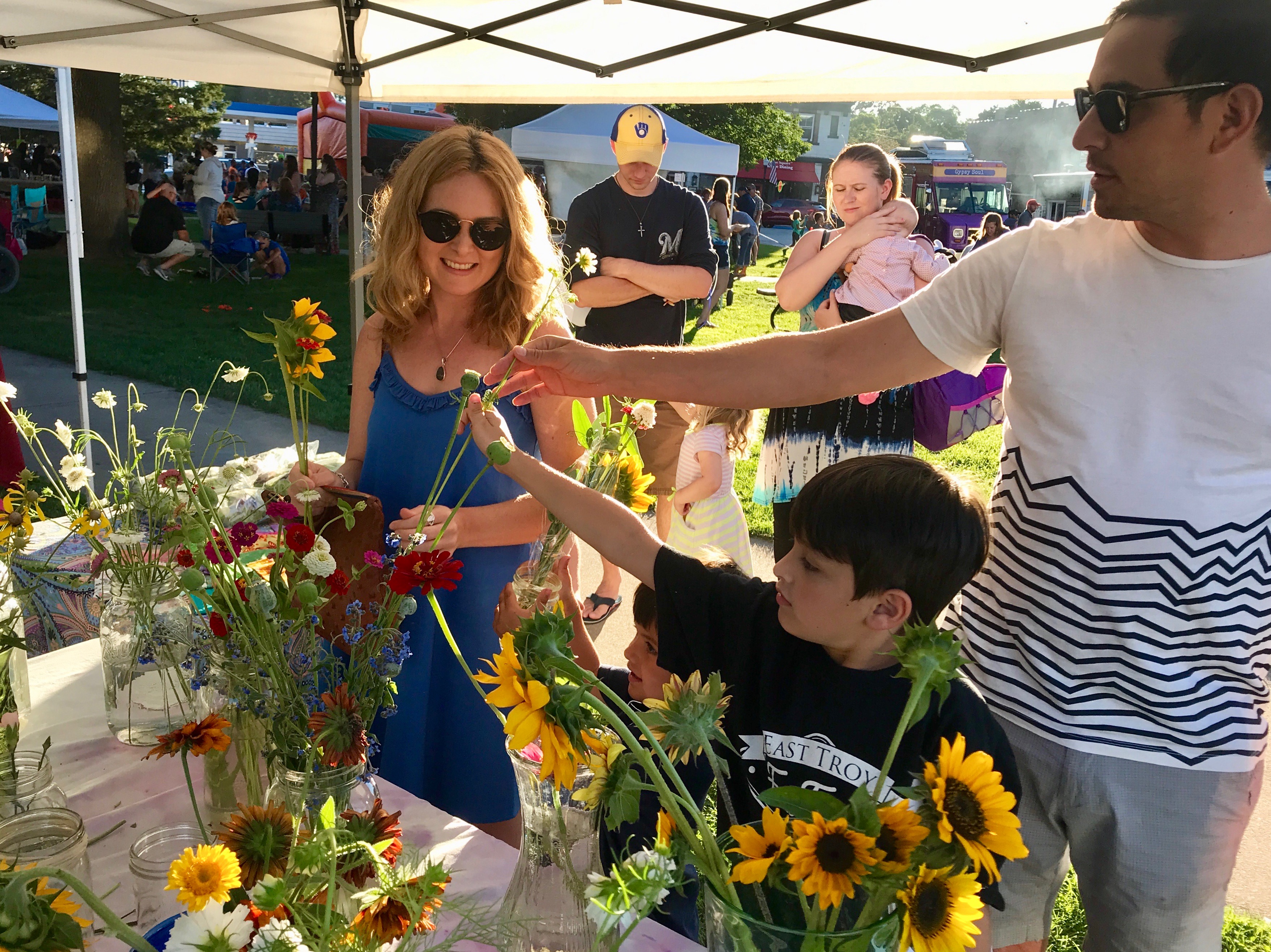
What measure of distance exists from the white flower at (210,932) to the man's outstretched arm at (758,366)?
1007 mm

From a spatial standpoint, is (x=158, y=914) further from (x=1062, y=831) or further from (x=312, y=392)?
(x=1062, y=831)

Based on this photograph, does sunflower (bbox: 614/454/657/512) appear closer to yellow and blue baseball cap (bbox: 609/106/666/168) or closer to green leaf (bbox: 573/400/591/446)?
green leaf (bbox: 573/400/591/446)

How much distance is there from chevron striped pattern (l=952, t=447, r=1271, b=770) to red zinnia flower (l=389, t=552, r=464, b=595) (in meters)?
0.80

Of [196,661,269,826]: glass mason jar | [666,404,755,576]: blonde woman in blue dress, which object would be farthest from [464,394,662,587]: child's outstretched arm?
[666,404,755,576]: blonde woman in blue dress

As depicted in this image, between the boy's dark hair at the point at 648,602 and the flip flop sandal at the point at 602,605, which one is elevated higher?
the boy's dark hair at the point at 648,602

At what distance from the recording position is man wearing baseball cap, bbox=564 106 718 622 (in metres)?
3.92

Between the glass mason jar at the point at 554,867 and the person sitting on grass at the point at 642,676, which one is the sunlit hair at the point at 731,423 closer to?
the person sitting on grass at the point at 642,676

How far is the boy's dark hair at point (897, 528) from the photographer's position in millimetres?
1165

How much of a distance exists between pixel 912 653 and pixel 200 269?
45.8 ft

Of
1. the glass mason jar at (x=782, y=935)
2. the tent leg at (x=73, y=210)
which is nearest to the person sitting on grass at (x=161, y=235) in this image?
the tent leg at (x=73, y=210)

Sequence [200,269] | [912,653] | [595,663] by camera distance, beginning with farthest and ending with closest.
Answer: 1. [200,269]
2. [595,663]
3. [912,653]

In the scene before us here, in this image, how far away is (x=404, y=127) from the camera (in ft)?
67.9

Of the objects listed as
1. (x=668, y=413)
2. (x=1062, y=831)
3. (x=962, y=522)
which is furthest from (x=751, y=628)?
(x=668, y=413)

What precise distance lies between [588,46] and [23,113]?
10534mm
